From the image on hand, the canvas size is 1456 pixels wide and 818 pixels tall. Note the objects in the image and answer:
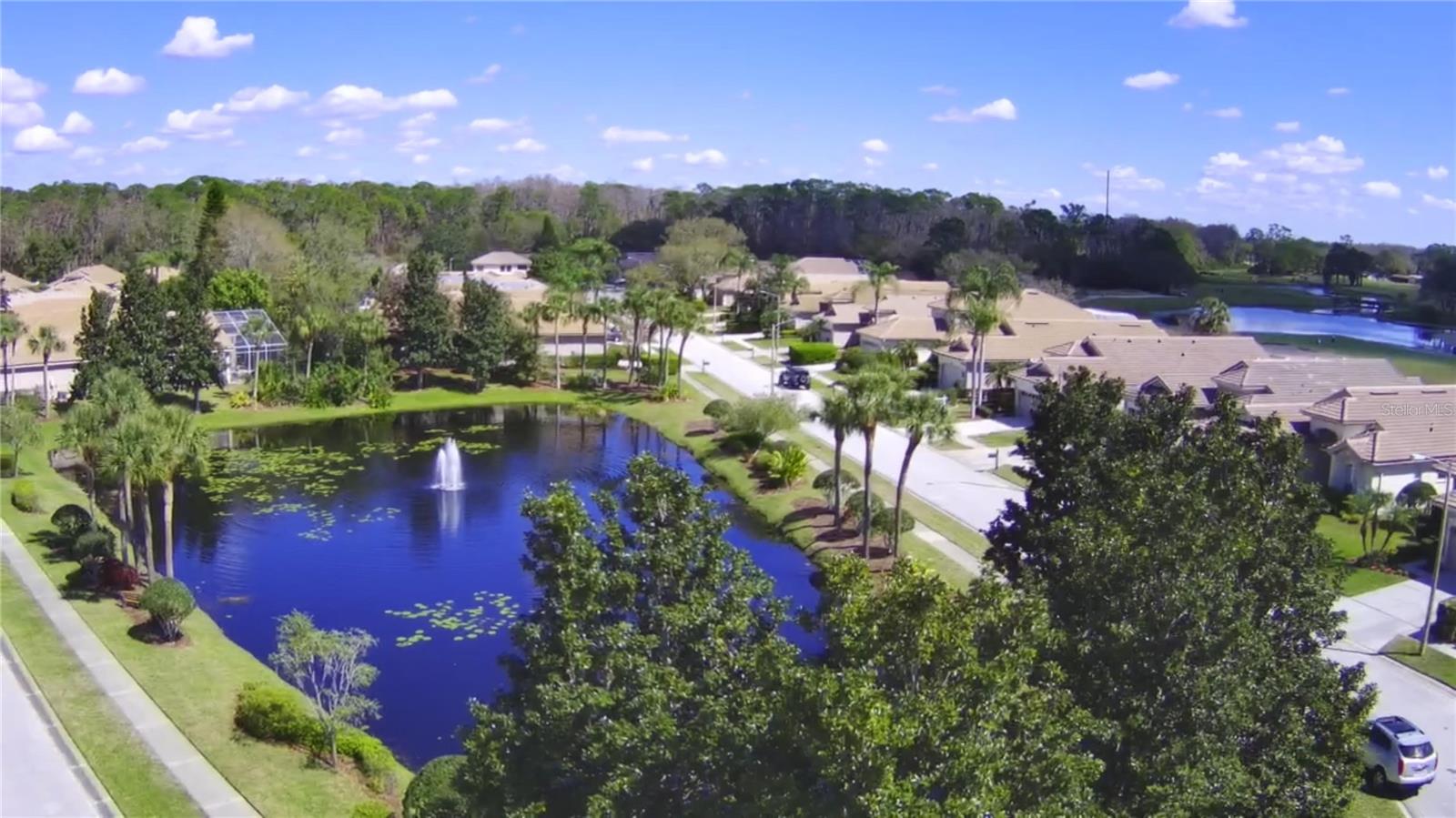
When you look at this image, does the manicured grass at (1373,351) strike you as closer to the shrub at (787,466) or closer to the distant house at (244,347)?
the shrub at (787,466)

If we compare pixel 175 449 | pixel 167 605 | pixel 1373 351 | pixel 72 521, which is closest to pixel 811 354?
pixel 1373 351

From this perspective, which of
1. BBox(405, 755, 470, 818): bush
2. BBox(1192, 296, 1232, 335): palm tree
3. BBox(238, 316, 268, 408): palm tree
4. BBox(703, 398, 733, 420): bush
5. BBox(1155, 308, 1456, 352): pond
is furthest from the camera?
BBox(1155, 308, 1456, 352): pond

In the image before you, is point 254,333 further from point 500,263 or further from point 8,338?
point 500,263

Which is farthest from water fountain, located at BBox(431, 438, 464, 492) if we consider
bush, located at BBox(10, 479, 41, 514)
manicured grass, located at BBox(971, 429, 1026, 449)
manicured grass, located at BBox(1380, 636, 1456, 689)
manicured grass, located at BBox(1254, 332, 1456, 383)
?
manicured grass, located at BBox(1254, 332, 1456, 383)

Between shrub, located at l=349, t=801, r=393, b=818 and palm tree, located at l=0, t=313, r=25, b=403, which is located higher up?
palm tree, located at l=0, t=313, r=25, b=403

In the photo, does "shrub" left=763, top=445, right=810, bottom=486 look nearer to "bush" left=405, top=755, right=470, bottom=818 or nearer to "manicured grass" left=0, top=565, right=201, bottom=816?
"manicured grass" left=0, top=565, right=201, bottom=816

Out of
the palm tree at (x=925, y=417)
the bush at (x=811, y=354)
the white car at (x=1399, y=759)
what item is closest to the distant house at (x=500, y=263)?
the bush at (x=811, y=354)

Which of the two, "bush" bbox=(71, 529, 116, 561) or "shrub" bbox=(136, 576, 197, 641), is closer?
"shrub" bbox=(136, 576, 197, 641)
